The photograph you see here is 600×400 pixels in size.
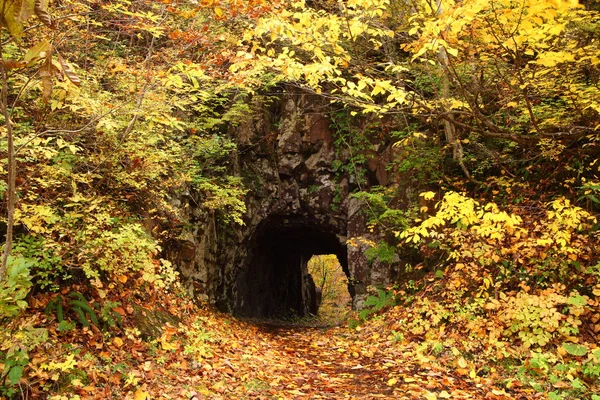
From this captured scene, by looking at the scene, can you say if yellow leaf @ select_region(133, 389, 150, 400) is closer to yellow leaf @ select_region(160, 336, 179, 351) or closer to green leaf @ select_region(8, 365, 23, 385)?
green leaf @ select_region(8, 365, 23, 385)

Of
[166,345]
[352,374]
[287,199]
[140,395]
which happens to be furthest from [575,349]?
[287,199]

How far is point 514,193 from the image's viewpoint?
784 centimetres

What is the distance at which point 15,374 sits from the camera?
3.15m

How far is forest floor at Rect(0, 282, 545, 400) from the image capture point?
3645mm

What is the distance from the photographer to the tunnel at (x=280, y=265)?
45.1 feet

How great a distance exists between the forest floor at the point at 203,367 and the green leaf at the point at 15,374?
182 mm

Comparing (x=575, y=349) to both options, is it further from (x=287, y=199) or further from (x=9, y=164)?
(x=287, y=199)

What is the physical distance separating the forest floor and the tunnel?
6.33m

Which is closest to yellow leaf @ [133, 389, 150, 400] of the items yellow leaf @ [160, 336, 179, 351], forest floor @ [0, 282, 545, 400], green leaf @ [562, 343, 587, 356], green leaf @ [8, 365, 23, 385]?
forest floor @ [0, 282, 545, 400]

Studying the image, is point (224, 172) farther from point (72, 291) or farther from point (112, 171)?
point (72, 291)

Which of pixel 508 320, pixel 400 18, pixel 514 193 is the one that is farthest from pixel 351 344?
pixel 400 18

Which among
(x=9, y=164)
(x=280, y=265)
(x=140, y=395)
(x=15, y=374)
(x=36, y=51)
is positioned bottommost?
(x=280, y=265)

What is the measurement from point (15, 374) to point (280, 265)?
15.2 meters

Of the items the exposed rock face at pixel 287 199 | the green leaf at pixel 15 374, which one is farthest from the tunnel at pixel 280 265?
the green leaf at pixel 15 374
